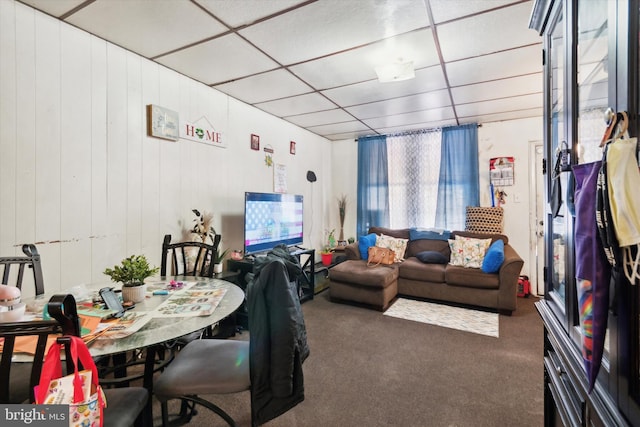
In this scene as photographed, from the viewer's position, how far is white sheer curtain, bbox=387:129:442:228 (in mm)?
4719

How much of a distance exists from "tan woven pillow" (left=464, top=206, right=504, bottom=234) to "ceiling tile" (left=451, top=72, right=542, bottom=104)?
5.08ft

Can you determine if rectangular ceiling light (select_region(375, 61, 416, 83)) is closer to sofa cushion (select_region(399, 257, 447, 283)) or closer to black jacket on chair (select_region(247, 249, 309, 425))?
black jacket on chair (select_region(247, 249, 309, 425))

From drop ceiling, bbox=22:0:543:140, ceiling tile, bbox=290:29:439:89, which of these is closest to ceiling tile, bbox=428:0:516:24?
drop ceiling, bbox=22:0:543:140

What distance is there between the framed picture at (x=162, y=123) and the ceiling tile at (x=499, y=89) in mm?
2808

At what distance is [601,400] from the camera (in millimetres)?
716

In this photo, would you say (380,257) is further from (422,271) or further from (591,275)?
(591,275)

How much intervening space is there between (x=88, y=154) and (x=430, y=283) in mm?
3732

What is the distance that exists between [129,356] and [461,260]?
3.72m

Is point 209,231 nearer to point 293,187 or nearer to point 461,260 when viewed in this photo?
point 293,187

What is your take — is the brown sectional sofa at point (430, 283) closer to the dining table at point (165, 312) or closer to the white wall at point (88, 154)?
the white wall at point (88, 154)

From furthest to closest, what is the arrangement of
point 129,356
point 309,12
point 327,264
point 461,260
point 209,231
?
point 327,264, point 461,260, point 209,231, point 129,356, point 309,12

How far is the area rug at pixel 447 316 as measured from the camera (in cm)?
306

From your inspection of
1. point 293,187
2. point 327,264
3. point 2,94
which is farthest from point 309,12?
point 327,264

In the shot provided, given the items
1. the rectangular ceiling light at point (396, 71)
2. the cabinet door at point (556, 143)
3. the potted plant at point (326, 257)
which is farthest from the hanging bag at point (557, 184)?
the potted plant at point (326, 257)
